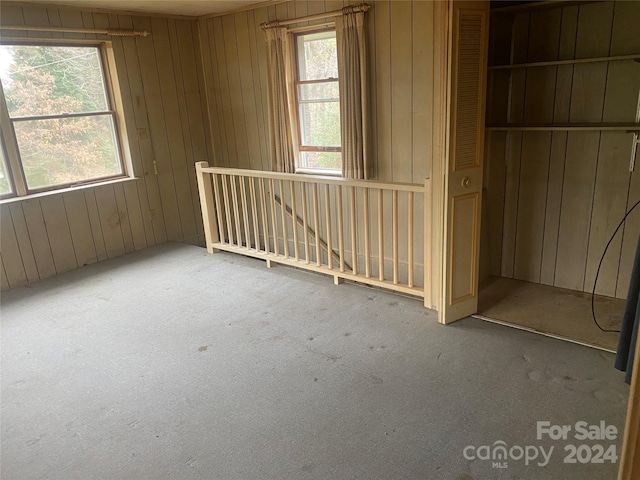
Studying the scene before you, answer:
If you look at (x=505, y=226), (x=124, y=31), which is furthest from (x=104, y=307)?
(x=505, y=226)

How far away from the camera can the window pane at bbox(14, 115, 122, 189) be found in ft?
13.9

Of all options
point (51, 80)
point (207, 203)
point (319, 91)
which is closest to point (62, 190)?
point (51, 80)

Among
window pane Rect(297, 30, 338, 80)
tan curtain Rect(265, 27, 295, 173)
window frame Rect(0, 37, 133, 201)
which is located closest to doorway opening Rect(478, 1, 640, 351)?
window pane Rect(297, 30, 338, 80)

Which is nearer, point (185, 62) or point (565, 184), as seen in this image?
point (565, 184)

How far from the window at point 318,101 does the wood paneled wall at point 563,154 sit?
1509 millimetres

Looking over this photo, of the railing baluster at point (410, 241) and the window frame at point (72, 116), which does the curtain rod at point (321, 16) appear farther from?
the railing baluster at point (410, 241)

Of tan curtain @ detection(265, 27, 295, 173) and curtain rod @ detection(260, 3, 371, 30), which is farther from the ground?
curtain rod @ detection(260, 3, 371, 30)

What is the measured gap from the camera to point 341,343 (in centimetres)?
296

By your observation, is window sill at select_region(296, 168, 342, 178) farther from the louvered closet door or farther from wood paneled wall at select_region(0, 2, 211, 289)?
the louvered closet door

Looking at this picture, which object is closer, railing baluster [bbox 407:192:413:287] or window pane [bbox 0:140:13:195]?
railing baluster [bbox 407:192:413:287]

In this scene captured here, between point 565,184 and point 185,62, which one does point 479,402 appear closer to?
point 565,184

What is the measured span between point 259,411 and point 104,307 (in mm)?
1948

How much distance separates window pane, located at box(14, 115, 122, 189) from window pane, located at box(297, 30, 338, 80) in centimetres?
209

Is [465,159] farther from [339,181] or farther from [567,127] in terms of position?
[339,181]
